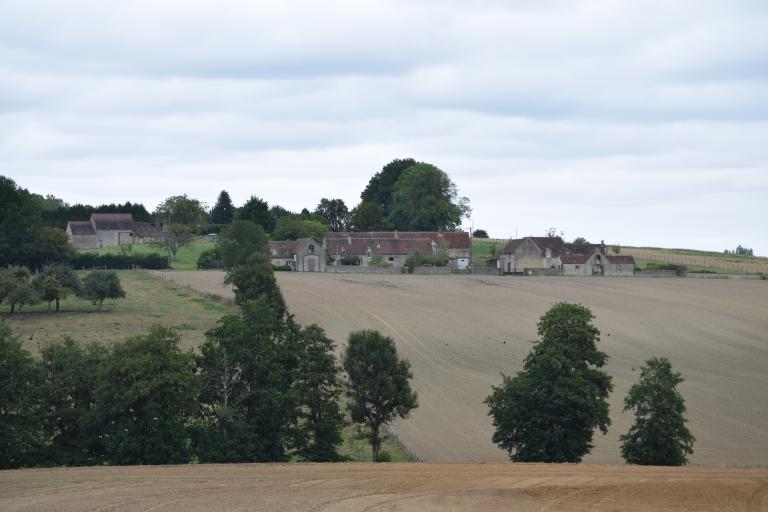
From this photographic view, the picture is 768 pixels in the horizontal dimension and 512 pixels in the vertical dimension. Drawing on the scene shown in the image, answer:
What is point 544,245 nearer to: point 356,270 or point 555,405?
point 356,270

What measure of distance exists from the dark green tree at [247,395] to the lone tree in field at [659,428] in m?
14.1

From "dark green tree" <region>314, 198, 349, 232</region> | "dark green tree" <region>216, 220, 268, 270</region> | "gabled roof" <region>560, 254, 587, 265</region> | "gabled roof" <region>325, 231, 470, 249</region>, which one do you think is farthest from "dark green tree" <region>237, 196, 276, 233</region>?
"gabled roof" <region>560, 254, 587, 265</region>

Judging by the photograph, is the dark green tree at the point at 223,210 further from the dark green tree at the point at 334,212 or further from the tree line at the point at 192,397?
the tree line at the point at 192,397

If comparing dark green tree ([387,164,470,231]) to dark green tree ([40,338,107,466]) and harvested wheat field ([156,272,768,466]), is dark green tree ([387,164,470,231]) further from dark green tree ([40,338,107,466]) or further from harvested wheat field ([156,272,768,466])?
dark green tree ([40,338,107,466])

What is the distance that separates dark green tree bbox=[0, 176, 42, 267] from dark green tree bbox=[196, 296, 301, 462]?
65141 millimetres

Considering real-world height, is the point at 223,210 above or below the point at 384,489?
above

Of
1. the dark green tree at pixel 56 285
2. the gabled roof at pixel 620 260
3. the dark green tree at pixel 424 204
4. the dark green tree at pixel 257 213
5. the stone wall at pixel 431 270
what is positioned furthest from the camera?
the dark green tree at pixel 424 204

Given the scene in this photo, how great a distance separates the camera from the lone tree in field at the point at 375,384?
145 feet

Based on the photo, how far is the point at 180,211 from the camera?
157625 millimetres

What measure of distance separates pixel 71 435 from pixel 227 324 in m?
8.09

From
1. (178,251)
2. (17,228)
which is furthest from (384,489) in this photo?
(178,251)

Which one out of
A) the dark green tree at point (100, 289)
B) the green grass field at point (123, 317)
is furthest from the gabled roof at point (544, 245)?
the dark green tree at point (100, 289)

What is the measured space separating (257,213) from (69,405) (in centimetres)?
10597

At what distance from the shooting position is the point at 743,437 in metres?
47.3
